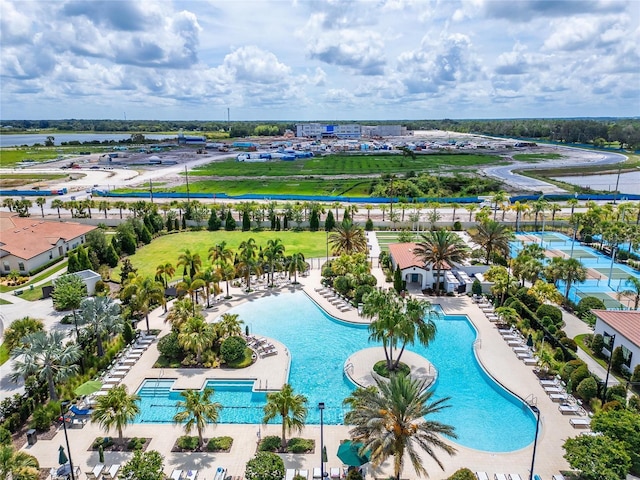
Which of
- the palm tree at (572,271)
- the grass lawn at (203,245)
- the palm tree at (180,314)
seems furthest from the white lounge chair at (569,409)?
the grass lawn at (203,245)

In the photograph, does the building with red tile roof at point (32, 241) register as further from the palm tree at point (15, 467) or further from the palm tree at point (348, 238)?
the palm tree at point (15, 467)

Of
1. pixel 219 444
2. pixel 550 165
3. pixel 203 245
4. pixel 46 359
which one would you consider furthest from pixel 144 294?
pixel 550 165

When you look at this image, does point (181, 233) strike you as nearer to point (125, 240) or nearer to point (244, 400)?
point (125, 240)

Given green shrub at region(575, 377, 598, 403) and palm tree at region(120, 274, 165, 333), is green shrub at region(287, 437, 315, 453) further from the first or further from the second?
palm tree at region(120, 274, 165, 333)

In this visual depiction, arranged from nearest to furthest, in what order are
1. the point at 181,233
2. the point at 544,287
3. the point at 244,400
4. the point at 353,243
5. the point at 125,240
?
the point at 244,400
the point at 544,287
the point at 353,243
the point at 125,240
the point at 181,233

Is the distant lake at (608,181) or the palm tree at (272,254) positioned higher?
the palm tree at (272,254)

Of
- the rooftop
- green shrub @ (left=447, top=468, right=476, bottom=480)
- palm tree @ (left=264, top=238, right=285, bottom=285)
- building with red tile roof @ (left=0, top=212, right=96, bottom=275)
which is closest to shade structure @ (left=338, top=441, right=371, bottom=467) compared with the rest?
green shrub @ (left=447, top=468, right=476, bottom=480)

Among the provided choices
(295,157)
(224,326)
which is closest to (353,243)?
(224,326)
